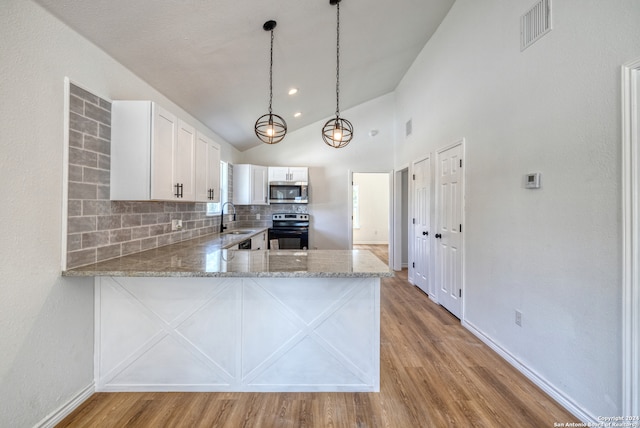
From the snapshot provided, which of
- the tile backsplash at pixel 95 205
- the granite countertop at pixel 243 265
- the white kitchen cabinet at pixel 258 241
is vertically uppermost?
the tile backsplash at pixel 95 205

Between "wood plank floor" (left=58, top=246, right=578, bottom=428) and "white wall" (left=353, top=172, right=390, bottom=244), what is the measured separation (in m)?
6.76

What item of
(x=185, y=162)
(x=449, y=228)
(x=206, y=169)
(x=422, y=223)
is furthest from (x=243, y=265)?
(x=422, y=223)

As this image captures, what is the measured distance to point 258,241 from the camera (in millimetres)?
4328

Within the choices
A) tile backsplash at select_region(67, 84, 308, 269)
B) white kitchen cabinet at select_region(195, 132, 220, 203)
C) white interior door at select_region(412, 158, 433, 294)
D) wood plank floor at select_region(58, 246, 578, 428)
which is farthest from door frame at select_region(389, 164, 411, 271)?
tile backsplash at select_region(67, 84, 308, 269)

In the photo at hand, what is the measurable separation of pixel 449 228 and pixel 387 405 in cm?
217

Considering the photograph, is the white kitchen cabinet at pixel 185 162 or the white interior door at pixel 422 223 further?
the white interior door at pixel 422 223

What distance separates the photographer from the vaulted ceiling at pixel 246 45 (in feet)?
5.73

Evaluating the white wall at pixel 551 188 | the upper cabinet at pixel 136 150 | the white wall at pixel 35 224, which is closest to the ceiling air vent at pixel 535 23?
the white wall at pixel 551 188

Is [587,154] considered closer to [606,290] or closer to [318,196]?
[606,290]

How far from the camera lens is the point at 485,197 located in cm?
258

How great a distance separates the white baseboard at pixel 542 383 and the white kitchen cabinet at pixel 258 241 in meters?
3.01

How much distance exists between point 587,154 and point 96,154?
10.4 feet

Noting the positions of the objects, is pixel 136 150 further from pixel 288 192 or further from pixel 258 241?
A: pixel 288 192

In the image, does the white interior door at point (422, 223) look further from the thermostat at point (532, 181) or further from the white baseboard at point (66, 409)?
the white baseboard at point (66, 409)
